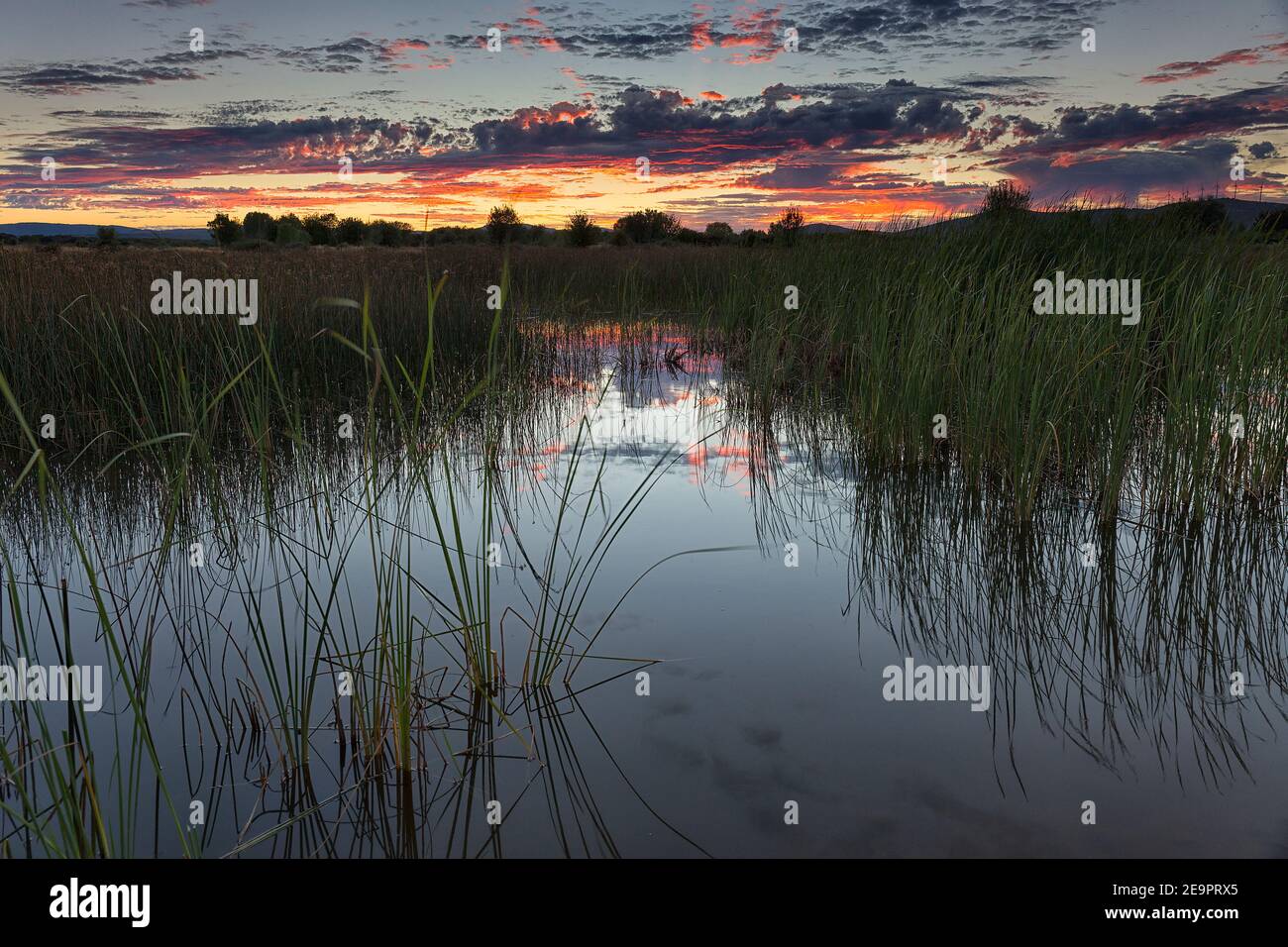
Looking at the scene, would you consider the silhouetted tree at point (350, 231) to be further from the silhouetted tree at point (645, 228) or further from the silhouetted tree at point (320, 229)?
the silhouetted tree at point (645, 228)

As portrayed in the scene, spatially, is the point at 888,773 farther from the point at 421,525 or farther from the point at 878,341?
the point at 878,341

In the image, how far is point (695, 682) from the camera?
310 centimetres

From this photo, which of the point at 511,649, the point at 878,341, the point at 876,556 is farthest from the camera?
the point at 878,341

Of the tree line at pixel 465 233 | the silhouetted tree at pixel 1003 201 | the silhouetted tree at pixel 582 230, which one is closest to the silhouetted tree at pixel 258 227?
the tree line at pixel 465 233

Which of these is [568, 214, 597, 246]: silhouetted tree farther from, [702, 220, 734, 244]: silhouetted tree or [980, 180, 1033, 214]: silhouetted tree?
[980, 180, 1033, 214]: silhouetted tree

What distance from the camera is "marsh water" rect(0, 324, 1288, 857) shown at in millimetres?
2316

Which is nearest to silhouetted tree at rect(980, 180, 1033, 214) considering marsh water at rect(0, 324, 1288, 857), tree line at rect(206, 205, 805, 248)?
marsh water at rect(0, 324, 1288, 857)

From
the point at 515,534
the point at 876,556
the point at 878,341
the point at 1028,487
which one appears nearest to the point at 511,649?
the point at 515,534

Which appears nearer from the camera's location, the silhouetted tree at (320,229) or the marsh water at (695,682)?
the marsh water at (695,682)

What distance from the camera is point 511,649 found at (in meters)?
3.28

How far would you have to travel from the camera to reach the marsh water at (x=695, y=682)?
2.32 meters

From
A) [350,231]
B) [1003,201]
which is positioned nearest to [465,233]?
[350,231]

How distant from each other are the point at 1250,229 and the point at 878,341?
158 inches

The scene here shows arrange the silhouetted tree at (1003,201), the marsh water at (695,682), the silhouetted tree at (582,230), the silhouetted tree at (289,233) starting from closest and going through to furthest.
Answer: the marsh water at (695,682) < the silhouetted tree at (1003,201) < the silhouetted tree at (289,233) < the silhouetted tree at (582,230)
